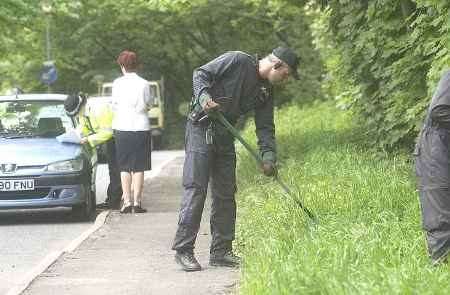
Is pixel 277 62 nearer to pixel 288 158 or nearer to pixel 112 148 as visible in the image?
pixel 112 148

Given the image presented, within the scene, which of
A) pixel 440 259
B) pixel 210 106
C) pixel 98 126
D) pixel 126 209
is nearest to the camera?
pixel 440 259

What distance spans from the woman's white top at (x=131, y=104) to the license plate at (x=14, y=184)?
1.43 metres

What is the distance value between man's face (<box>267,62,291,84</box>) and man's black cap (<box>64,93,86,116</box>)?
17.7 ft

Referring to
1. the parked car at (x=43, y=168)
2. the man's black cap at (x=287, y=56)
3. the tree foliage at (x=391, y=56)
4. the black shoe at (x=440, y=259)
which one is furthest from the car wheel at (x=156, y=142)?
the black shoe at (x=440, y=259)

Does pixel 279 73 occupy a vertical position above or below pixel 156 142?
above

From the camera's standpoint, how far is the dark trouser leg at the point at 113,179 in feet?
45.7

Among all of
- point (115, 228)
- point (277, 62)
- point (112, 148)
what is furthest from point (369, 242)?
point (112, 148)

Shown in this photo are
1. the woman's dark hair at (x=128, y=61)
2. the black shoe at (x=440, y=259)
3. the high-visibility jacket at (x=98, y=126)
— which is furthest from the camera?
the high-visibility jacket at (x=98, y=126)

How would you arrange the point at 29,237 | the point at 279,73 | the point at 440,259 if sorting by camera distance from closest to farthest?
the point at 440,259
the point at 279,73
the point at 29,237

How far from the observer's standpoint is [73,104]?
44.0 feet

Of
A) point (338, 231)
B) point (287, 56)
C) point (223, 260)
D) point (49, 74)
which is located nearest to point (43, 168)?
point (223, 260)

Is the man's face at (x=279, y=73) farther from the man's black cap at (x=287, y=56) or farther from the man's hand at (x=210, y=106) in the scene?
the man's hand at (x=210, y=106)

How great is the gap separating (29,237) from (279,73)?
13.7 feet

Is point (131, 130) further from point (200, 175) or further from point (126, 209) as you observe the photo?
point (200, 175)
